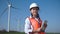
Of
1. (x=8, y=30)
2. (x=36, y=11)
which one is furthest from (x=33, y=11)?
(x=8, y=30)

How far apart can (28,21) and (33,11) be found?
0.05 meters

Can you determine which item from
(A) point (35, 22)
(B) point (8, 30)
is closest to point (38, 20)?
(A) point (35, 22)

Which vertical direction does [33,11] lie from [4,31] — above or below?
above

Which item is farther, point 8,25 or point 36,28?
point 8,25

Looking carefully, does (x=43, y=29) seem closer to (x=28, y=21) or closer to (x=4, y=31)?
(x=28, y=21)

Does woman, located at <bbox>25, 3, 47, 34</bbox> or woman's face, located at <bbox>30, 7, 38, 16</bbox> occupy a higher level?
woman's face, located at <bbox>30, 7, 38, 16</bbox>

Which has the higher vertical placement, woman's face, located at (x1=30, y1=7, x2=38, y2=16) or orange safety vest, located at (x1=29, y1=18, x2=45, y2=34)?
woman's face, located at (x1=30, y1=7, x2=38, y2=16)

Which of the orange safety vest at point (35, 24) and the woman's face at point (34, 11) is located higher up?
the woman's face at point (34, 11)

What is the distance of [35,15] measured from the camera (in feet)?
2.27

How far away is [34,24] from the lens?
2.24 feet

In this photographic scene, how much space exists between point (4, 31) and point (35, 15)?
0.70 meters

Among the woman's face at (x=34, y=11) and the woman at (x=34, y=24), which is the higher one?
the woman's face at (x=34, y=11)

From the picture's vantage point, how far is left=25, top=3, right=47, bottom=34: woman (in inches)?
26.1

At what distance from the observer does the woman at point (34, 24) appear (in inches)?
26.1
